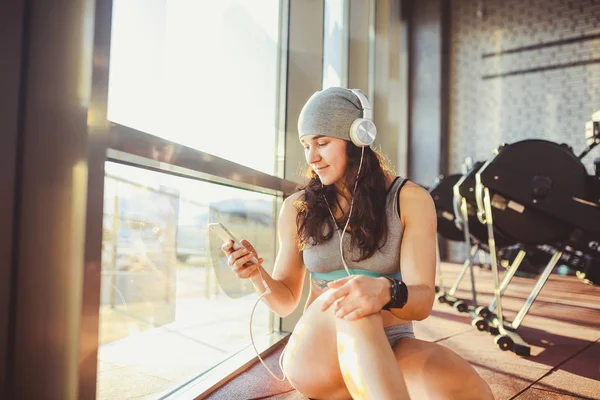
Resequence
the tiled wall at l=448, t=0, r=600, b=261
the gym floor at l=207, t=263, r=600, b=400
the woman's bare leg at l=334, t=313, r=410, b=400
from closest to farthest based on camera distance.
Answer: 1. the woman's bare leg at l=334, t=313, r=410, b=400
2. the gym floor at l=207, t=263, r=600, b=400
3. the tiled wall at l=448, t=0, r=600, b=261

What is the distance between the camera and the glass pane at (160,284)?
133cm

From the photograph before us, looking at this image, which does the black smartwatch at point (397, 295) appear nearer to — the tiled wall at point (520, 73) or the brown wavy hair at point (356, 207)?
the brown wavy hair at point (356, 207)

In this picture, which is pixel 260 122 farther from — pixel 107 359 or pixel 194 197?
pixel 107 359

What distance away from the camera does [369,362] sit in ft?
3.39

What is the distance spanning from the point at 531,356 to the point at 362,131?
1.60 metres

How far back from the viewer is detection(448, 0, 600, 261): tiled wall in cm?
731

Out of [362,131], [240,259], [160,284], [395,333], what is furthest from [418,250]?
[160,284]

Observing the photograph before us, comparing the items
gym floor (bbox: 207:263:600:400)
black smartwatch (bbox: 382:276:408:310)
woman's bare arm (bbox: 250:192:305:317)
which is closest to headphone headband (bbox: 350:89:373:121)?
woman's bare arm (bbox: 250:192:305:317)

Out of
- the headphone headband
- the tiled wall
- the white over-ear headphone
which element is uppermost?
the tiled wall

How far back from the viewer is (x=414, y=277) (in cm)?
130

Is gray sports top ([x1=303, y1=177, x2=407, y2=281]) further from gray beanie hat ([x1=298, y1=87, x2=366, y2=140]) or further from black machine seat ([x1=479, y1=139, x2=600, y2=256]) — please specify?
black machine seat ([x1=479, y1=139, x2=600, y2=256])

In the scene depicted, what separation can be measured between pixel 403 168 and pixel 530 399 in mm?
7155

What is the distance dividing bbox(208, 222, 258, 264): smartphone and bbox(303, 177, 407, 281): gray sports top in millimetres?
223

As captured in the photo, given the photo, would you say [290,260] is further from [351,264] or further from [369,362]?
[369,362]
